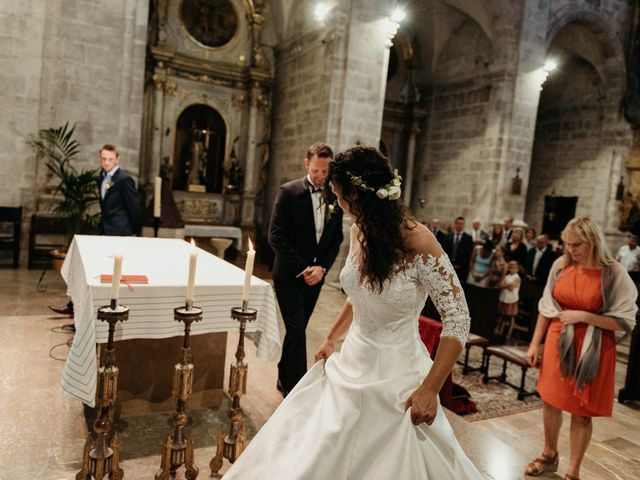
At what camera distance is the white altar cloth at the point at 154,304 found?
2.54 m

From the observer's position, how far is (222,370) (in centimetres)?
365

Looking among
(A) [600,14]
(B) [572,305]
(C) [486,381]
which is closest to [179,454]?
A: (B) [572,305]

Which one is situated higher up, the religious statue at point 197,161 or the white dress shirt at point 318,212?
the religious statue at point 197,161

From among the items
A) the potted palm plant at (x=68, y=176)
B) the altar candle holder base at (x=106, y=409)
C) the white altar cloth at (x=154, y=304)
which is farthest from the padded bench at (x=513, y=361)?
the potted palm plant at (x=68, y=176)

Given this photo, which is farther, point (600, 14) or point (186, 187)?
point (600, 14)

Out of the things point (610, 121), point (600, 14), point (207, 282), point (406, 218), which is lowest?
point (207, 282)

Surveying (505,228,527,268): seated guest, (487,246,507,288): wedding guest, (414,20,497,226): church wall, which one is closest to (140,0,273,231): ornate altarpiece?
(414,20,497,226): church wall

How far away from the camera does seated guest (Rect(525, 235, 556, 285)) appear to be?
834 centimetres

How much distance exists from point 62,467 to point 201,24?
1158 cm

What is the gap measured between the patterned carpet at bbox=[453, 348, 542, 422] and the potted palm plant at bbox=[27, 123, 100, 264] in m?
5.12

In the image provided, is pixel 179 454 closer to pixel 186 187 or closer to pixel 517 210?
pixel 186 187

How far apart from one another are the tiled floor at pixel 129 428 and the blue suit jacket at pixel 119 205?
44.7 inches

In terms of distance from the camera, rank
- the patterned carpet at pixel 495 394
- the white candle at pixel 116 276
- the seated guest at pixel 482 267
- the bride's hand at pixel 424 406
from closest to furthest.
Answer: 1. the bride's hand at pixel 424 406
2. the white candle at pixel 116 276
3. the patterned carpet at pixel 495 394
4. the seated guest at pixel 482 267

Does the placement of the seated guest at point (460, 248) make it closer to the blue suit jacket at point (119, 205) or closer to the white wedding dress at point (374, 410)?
the blue suit jacket at point (119, 205)
